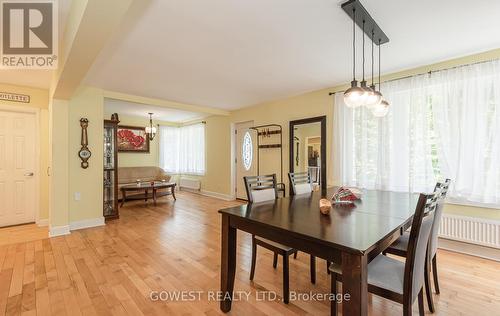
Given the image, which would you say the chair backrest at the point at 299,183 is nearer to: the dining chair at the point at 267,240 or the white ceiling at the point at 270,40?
the dining chair at the point at 267,240

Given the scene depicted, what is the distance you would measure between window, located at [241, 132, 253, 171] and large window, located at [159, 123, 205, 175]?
1646mm

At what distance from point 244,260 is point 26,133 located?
437 cm

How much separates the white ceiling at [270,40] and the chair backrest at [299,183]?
1.46 metres

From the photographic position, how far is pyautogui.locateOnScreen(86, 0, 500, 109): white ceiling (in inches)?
75.7

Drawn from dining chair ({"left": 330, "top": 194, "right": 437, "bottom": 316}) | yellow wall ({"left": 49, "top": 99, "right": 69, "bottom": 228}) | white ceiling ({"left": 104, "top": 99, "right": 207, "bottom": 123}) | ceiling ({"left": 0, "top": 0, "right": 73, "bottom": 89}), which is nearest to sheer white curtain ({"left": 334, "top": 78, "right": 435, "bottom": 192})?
dining chair ({"left": 330, "top": 194, "right": 437, "bottom": 316})

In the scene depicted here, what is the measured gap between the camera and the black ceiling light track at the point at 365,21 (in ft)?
6.09

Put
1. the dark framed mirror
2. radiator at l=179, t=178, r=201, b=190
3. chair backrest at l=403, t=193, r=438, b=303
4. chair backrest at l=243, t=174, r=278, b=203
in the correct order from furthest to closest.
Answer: radiator at l=179, t=178, r=201, b=190 < the dark framed mirror < chair backrest at l=243, t=174, r=278, b=203 < chair backrest at l=403, t=193, r=438, b=303

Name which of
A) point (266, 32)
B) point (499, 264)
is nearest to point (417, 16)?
point (266, 32)

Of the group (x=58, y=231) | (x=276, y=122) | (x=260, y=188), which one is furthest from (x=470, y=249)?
(x=58, y=231)

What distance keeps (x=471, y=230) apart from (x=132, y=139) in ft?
24.9

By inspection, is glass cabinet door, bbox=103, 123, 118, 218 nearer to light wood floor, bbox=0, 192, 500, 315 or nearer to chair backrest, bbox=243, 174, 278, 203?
light wood floor, bbox=0, 192, 500, 315

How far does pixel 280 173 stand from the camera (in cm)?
495

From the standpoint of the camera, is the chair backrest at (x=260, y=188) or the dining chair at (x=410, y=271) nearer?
the dining chair at (x=410, y=271)

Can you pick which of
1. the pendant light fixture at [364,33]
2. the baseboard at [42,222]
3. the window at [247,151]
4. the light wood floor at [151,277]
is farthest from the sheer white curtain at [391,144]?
the baseboard at [42,222]
